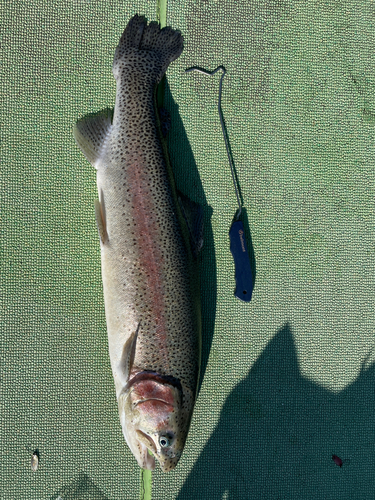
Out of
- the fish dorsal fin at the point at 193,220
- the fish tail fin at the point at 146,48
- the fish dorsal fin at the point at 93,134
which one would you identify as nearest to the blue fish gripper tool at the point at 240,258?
the fish tail fin at the point at 146,48

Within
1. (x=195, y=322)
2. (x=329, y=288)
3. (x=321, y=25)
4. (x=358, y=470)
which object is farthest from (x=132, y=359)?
(x=321, y=25)

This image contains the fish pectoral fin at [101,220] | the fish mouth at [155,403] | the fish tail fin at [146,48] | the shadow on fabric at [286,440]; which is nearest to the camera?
the fish mouth at [155,403]

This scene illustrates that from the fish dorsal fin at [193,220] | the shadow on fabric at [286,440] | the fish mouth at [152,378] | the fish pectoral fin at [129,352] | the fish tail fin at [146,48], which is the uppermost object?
the fish tail fin at [146,48]

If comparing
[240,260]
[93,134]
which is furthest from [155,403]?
[93,134]

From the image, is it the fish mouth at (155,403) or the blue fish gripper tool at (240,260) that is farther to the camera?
the blue fish gripper tool at (240,260)

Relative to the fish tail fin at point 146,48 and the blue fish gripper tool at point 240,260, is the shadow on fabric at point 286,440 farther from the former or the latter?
the fish tail fin at point 146,48

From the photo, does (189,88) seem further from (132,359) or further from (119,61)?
(132,359)
